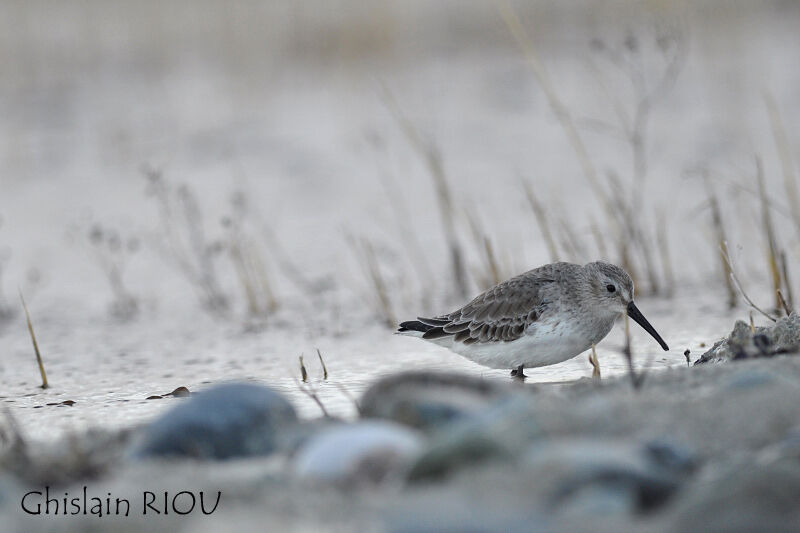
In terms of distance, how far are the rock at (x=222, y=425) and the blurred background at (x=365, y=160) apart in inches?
94.8

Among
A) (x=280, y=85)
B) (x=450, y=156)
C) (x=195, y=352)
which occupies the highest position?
(x=280, y=85)

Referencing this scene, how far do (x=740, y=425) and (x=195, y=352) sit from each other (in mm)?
→ 3357

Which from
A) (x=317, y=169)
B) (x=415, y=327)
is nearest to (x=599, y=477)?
(x=415, y=327)

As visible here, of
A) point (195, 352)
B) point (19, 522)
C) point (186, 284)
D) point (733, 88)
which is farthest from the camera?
point (733, 88)

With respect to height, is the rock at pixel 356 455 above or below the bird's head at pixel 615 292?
above

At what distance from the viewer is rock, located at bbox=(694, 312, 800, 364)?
352 cm

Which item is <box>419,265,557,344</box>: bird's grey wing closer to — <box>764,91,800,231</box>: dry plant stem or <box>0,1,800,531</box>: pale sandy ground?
<box>0,1,800,531</box>: pale sandy ground

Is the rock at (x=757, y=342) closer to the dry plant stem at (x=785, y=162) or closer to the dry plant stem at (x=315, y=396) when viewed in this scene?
the dry plant stem at (x=315, y=396)

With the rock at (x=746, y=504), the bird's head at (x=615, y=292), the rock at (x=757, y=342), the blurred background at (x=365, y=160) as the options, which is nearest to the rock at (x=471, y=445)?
the rock at (x=746, y=504)

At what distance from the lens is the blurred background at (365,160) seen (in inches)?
238

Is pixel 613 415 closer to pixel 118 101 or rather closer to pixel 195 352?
pixel 195 352

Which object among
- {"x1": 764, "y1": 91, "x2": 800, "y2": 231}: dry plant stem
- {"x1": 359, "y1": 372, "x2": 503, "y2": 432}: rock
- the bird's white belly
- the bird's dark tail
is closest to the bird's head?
the bird's white belly

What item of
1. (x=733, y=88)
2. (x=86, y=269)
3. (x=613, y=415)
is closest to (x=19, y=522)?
(x=613, y=415)

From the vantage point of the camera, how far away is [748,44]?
11.2 m
